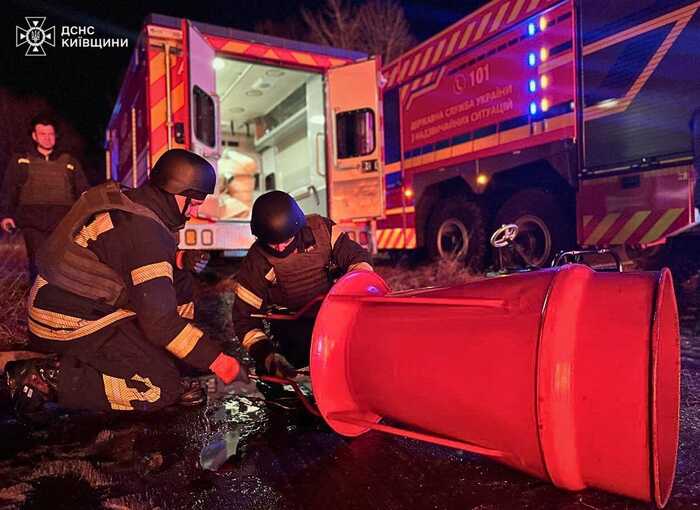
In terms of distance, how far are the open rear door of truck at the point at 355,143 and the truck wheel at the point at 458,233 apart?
137cm

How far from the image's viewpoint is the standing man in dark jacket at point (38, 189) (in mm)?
4031

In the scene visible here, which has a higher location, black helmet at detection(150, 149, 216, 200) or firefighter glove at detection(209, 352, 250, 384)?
black helmet at detection(150, 149, 216, 200)

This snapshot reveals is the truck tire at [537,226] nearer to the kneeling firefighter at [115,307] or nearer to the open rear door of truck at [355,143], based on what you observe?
the open rear door of truck at [355,143]

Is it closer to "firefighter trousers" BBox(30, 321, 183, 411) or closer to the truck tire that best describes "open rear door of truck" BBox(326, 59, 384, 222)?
the truck tire

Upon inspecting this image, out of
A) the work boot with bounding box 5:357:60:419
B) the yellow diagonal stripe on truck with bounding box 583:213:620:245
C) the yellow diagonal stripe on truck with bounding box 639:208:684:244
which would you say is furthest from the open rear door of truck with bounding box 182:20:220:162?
the yellow diagonal stripe on truck with bounding box 639:208:684:244

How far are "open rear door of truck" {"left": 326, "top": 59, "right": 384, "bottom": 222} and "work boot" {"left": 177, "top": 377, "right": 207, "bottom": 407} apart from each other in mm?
3274

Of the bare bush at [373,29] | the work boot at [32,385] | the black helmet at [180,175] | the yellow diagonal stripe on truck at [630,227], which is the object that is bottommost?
the work boot at [32,385]

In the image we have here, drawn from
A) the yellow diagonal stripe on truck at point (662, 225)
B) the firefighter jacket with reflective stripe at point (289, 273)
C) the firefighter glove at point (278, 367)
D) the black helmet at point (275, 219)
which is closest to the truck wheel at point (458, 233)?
the yellow diagonal stripe on truck at point (662, 225)

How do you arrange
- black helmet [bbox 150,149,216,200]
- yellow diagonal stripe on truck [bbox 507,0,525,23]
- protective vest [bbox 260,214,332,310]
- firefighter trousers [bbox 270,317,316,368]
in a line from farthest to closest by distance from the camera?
yellow diagonal stripe on truck [bbox 507,0,525,23], firefighter trousers [bbox 270,317,316,368], protective vest [bbox 260,214,332,310], black helmet [bbox 150,149,216,200]

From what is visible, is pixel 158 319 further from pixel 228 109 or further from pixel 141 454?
pixel 228 109

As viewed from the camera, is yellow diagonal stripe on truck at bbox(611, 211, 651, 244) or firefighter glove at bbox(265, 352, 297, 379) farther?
yellow diagonal stripe on truck at bbox(611, 211, 651, 244)

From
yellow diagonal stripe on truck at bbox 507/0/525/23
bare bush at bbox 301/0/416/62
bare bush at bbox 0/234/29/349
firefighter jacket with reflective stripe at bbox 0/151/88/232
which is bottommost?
bare bush at bbox 0/234/29/349

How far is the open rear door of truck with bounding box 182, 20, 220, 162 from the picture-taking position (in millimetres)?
4527

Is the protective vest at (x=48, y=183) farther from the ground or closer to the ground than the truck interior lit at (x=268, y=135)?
closer to the ground
